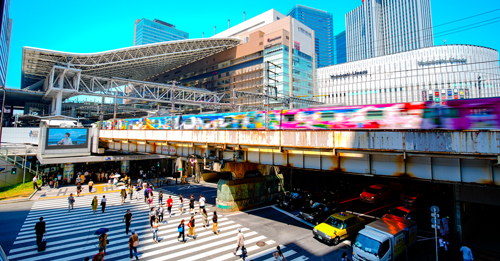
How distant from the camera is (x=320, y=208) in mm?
17906

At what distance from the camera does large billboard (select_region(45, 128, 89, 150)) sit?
28.3 meters

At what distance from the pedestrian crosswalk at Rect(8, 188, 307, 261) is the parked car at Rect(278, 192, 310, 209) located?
5585mm

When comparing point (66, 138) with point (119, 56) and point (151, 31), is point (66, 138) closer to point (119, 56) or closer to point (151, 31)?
point (119, 56)

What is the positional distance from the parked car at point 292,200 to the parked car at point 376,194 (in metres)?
6.09

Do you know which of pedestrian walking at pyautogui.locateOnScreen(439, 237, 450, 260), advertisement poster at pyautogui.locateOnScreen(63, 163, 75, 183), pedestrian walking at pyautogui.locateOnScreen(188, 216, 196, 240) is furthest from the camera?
advertisement poster at pyautogui.locateOnScreen(63, 163, 75, 183)

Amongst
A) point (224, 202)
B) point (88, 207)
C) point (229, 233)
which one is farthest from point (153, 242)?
point (88, 207)

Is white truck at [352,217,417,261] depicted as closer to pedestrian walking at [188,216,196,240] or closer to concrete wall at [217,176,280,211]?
pedestrian walking at [188,216,196,240]

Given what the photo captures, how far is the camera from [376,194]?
2277 centimetres

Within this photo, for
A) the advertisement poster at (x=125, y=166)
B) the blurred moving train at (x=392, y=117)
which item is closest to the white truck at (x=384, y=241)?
the blurred moving train at (x=392, y=117)

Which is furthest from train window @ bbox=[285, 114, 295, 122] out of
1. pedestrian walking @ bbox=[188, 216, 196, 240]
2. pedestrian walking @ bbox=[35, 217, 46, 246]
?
pedestrian walking @ bbox=[35, 217, 46, 246]

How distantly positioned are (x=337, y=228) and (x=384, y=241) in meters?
3.32

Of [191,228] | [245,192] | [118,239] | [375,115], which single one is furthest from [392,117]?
[118,239]

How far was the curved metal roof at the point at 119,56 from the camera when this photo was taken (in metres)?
44.9

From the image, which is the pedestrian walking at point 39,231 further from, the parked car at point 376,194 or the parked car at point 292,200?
the parked car at point 376,194
